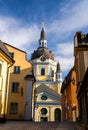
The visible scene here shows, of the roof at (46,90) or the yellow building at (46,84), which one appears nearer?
the yellow building at (46,84)

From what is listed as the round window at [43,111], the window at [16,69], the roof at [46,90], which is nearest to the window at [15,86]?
the window at [16,69]

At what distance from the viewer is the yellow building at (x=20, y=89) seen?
88.4 ft

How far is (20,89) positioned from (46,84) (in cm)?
4916

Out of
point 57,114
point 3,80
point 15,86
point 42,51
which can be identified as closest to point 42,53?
point 42,51

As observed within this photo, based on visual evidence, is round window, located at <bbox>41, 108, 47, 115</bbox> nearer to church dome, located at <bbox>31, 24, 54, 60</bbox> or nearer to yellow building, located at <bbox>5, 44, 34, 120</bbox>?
church dome, located at <bbox>31, 24, 54, 60</bbox>

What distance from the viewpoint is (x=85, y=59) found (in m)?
23.0

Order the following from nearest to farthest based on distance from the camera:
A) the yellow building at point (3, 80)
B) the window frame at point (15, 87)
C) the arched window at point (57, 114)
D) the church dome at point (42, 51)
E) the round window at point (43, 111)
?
the yellow building at point (3, 80) < the window frame at point (15, 87) < the arched window at point (57, 114) < the round window at point (43, 111) < the church dome at point (42, 51)

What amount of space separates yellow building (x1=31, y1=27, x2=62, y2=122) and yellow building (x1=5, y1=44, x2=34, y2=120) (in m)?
32.6

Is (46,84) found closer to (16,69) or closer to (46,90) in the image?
(46,90)

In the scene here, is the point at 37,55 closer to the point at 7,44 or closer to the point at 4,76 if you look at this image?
the point at 7,44

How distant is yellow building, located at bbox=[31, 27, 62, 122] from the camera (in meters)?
61.8

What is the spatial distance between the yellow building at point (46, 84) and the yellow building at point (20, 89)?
107ft

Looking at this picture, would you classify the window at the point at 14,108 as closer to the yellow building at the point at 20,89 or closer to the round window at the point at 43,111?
the yellow building at the point at 20,89

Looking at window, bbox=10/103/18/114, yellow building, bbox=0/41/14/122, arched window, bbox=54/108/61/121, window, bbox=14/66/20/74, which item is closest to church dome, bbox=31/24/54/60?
arched window, bbox=54/108/61/121
